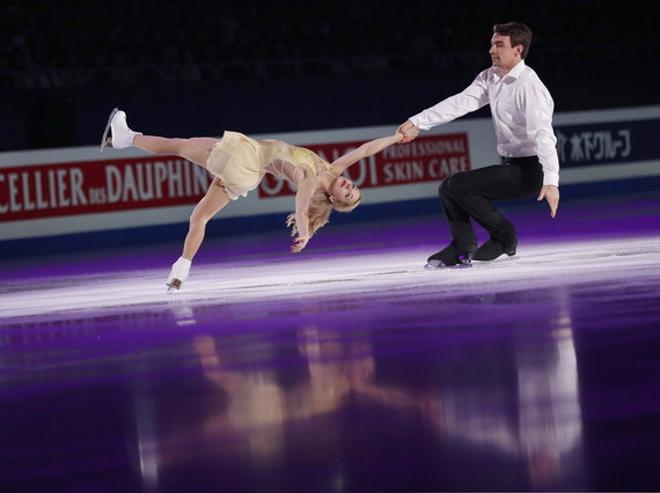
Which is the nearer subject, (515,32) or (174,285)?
(174,285)

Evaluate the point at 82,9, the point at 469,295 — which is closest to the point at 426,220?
the point at 82,9

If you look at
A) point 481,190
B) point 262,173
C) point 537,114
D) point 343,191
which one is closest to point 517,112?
point 537,114

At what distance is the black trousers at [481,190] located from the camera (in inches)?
360

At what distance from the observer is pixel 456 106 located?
929cm

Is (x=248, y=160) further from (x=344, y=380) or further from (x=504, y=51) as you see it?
(x=344, y=380)

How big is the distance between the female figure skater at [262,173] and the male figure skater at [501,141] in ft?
2.08

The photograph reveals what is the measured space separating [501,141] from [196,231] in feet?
7.54

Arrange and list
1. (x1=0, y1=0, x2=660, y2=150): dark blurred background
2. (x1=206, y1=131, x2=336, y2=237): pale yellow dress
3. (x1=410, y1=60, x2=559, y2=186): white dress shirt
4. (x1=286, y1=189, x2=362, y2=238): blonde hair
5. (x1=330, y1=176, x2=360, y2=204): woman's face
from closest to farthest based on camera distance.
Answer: (x1=330, y1=176, x2=360, y2=204): woman's face → (x1=286, y1=189, x2=362, y2=238): blonde hair → (x1=206, y1=131, x2=336, y2=237): pale yellow dress → (x1=410, y1=60, x2=559, y2=186): white dress shirt → (x1=0, y1=0, x2=660, y2=150): dark blurred background

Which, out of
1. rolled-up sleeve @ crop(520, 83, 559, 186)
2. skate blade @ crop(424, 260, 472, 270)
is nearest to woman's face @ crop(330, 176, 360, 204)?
skate blade @ crop(424, 260, 472, 270)

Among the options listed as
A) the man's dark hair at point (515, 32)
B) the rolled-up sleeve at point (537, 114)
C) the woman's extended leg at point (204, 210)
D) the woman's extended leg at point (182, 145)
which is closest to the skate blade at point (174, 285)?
the woman's extended leg at point (204, 210)

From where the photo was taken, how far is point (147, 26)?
1802cm

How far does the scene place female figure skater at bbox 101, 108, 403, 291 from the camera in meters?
8.20

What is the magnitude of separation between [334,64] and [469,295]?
11.5 metres

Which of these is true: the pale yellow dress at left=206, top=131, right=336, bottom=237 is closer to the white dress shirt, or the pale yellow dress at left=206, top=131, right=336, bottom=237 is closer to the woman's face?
the woman's face
